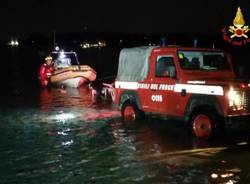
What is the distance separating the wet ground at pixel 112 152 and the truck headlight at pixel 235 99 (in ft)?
2.63

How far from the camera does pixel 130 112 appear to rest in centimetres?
1557

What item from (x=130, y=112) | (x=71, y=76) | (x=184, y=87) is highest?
(x=71, y=76)

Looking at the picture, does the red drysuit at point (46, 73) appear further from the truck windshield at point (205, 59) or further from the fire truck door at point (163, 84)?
the truck windshield at point (205, 59)

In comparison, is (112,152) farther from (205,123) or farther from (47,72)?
(47,72)

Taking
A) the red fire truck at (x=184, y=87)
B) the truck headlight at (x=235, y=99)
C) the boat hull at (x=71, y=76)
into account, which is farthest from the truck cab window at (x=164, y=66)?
the boat hull at (x=71, y=76)

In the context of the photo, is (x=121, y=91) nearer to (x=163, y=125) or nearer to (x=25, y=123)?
(x=163, y=125)

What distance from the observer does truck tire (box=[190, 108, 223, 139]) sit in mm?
12320

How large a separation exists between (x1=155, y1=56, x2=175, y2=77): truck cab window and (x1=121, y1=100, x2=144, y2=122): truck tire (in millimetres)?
1538

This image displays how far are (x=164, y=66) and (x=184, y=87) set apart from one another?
1179 millimetres

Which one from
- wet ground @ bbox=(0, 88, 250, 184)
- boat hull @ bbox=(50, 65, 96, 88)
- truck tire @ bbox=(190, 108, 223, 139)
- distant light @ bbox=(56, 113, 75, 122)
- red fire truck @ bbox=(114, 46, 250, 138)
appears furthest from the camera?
boat hull @ bbox=(50, 65, 96, 88)

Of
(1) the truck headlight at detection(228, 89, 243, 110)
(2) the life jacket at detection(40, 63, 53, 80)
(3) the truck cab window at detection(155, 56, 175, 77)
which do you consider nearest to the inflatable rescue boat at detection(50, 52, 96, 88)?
(2) the life jacket at detection(40, 63, 53, 80)

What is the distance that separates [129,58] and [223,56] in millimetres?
2724

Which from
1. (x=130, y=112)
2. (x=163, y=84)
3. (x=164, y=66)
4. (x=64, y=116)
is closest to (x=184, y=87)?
(x=163, y=84)

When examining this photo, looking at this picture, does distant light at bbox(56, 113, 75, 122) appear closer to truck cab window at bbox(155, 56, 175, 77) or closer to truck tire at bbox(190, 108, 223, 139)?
truck cab window at bbox(155, 56, 175, 77)
